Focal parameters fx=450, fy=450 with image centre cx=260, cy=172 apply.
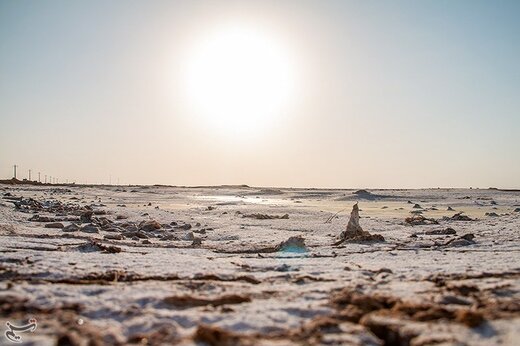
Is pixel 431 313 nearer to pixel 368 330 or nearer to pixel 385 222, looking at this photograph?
pixel 368 330

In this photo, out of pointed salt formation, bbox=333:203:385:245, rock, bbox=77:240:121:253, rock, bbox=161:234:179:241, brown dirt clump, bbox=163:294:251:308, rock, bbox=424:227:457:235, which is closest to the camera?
brown dirt clump, bbox=163:294:251:308

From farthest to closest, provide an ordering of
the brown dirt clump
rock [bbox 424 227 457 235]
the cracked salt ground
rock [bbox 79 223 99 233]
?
rock [bbox 424 227 457 235] < rock [bbox 79 223 99 233] < the brown dirt clump < the cracked salt ground

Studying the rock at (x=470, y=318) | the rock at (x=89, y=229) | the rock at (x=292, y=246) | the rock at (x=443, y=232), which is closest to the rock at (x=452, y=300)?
the rock at (x=470, y=318)

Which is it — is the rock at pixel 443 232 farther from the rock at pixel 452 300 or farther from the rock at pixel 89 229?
the rock at pixel 89 229

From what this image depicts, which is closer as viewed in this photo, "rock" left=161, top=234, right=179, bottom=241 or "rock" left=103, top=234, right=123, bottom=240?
"rock" left=103, top=234, right=123, bottom=240

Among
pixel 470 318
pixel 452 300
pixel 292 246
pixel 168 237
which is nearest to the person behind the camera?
pixel 470 318

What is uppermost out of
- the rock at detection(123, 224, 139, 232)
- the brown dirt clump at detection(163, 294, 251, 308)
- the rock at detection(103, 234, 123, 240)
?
the brown dirt clump at detection(163, 294, 251, 308)

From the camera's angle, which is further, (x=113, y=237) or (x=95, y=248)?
(x=113, y=237)

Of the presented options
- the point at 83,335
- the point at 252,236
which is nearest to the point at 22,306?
the point at 83,335

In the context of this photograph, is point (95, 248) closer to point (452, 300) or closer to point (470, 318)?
point (452, 300)

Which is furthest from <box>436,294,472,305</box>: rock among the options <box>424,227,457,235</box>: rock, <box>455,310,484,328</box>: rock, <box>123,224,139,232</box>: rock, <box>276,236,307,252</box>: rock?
<box>123,224,139,232</box>: rock

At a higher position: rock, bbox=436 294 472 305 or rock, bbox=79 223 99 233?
rock, bbox=436 294 472 305

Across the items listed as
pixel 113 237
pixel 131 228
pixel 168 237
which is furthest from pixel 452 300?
pixel 131 228

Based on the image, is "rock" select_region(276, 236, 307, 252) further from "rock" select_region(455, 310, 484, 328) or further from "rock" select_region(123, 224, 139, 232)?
"rock" select_region(455, 310, 484, 328)
